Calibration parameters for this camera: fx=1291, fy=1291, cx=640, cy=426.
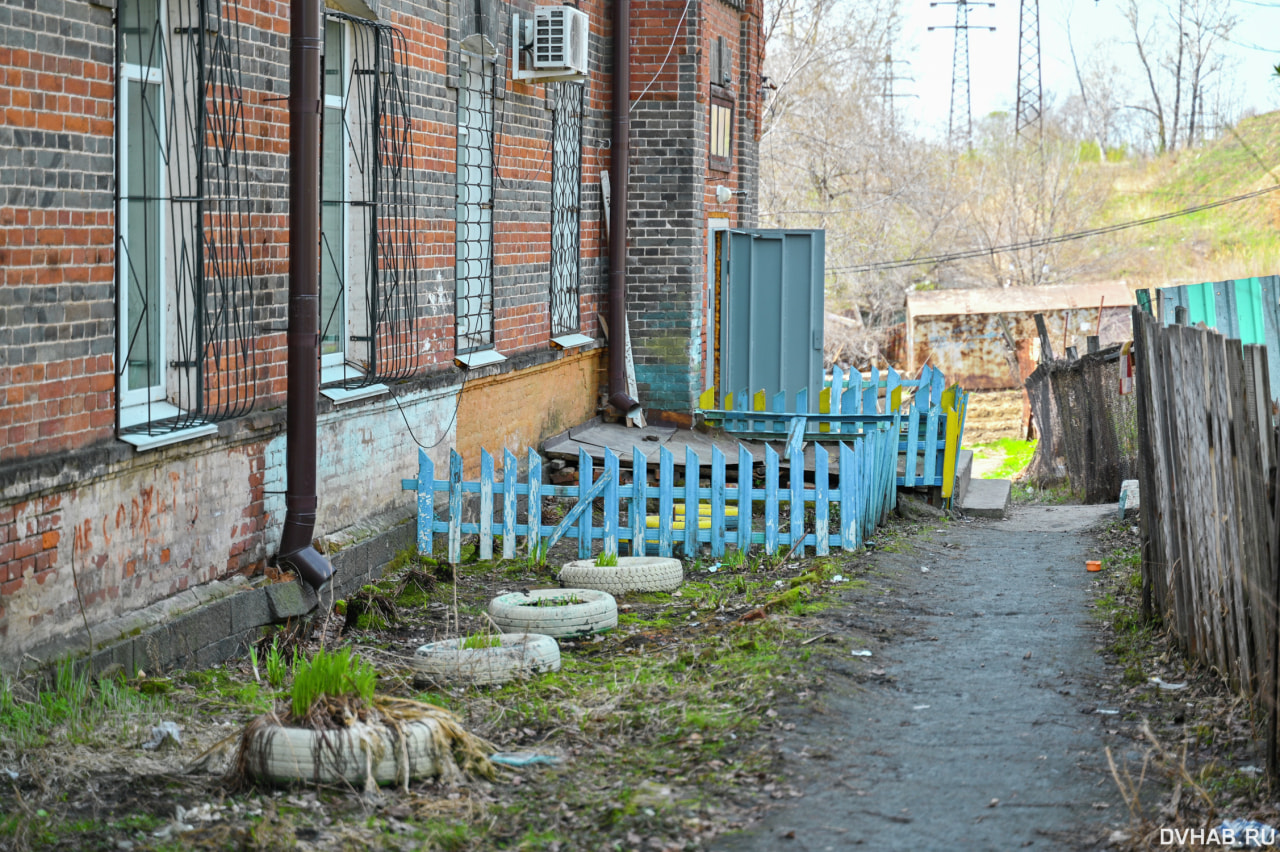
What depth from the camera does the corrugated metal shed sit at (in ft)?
89.0

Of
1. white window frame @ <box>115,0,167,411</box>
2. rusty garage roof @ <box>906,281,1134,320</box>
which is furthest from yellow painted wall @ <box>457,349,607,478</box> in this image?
rusty garage roof @ <box>906,281,1134,320</box>

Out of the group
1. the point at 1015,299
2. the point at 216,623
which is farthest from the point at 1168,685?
the point at 1015,299

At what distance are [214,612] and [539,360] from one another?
5094 mm

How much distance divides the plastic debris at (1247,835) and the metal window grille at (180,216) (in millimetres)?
4492

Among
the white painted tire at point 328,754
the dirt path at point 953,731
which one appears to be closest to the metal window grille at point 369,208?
the dirt path at point 953,731

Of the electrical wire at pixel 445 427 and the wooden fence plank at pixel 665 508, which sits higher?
the electrical wire at pixel 445 427

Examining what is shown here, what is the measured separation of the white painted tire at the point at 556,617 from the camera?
22.2 feet

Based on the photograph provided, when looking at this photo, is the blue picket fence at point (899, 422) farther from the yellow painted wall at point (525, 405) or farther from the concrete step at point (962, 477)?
the yellow painted wall at point (525, 405)

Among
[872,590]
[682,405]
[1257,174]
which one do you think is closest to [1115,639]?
[872,590]

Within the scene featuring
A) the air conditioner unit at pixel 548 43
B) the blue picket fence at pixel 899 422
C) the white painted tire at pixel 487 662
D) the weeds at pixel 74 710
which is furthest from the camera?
the blue picket fence at pixel 899 422

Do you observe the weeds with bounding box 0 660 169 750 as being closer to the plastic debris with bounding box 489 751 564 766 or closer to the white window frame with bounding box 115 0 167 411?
the white window frame with bounding box 115 0 167 411

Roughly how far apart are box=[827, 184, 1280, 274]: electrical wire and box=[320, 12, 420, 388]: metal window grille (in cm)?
2622

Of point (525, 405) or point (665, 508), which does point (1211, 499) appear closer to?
point (665, 508)

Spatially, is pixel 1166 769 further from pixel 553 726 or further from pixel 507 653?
pixel 507 653
